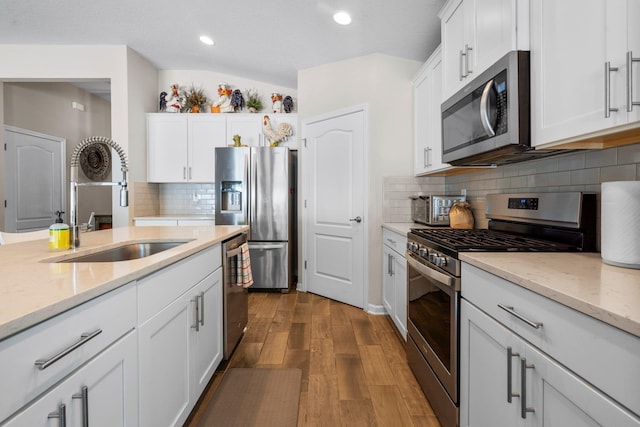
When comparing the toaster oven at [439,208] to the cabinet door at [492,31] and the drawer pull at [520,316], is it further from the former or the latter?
the drawer pull at [520,316]

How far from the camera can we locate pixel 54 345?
2.47 feet

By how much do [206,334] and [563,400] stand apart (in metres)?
1.63

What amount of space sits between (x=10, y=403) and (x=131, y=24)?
3.99 m

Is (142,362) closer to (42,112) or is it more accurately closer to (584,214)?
(584,214)

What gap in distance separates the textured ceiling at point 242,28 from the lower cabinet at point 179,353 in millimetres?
2349

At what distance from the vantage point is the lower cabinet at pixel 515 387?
74 cm

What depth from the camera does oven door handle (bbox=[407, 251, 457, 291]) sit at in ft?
4.88

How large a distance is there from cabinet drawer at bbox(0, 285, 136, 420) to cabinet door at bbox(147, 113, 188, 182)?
374cm

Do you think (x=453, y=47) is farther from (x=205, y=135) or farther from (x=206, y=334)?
(x=205, y=135)

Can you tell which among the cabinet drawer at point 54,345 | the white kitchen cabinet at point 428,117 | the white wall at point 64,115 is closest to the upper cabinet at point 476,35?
the white kitchen cabinet at point 428,117

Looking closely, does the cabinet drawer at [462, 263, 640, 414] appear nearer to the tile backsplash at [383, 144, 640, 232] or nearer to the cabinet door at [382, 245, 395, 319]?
the tile backsplash at [383, 144, 640, 232]

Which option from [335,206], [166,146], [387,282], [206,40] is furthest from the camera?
[166,146]

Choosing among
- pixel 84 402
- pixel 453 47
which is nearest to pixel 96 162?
pixel 453 47

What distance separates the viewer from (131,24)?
3.55 metres
